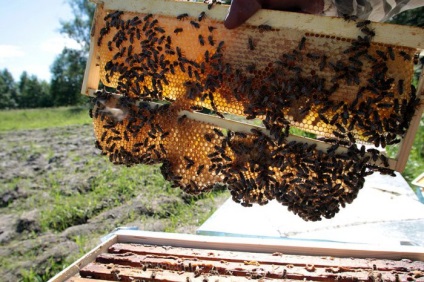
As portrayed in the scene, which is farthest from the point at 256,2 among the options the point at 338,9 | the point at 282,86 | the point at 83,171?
the point at 83,171

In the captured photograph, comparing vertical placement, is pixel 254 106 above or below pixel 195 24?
below

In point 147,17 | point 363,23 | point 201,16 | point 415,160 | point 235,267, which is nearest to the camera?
point 363,23

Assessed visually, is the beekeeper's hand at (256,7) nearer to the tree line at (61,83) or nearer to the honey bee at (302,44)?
the honey bee at (302,44)

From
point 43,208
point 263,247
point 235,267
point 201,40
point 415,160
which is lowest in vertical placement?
point 43,208

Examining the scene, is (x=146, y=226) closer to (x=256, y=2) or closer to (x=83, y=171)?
(x=83, y=171)

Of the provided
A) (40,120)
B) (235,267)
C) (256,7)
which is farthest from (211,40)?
(40,120)

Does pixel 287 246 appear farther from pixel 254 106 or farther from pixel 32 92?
pixel 32 92
